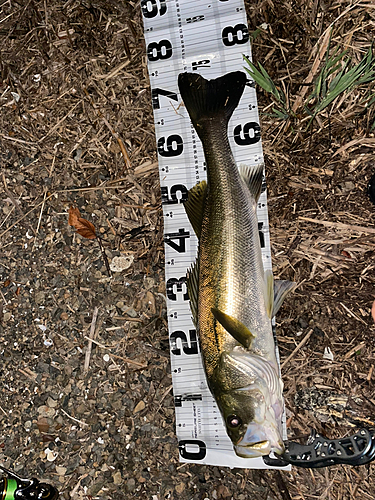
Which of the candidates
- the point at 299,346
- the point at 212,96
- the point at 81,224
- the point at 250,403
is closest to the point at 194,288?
the point at 250,403

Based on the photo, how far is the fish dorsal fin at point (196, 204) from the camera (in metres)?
2.71

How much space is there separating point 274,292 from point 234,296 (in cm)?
40

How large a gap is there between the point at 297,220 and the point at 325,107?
2.73 feet

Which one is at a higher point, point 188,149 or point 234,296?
point 188,149

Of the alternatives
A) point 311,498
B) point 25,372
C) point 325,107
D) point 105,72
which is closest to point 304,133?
point 325,107

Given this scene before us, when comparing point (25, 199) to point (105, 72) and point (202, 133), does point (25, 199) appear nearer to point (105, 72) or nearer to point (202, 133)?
point (105, 72)

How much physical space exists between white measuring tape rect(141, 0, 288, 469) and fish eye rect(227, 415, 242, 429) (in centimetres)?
60

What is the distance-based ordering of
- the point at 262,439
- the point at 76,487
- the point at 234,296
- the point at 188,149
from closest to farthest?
the point at 262,439, the point at 234,296, the point at 188,149, the point at 76,487

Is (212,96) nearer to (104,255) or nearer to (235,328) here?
(104,255)

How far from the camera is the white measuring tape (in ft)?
9.71

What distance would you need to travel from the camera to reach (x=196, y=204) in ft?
8.95

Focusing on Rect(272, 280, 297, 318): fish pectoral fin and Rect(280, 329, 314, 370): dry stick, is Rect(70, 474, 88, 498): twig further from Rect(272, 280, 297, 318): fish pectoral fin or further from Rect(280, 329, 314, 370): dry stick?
Rect(272, 280, 297, 318): fish pectoral fin

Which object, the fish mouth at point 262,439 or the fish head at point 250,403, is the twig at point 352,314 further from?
the fish mouth at point 262,439

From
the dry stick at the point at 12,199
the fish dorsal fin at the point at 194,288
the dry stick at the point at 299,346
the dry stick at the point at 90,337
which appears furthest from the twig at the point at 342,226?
the dry stick at the point at 12,199
